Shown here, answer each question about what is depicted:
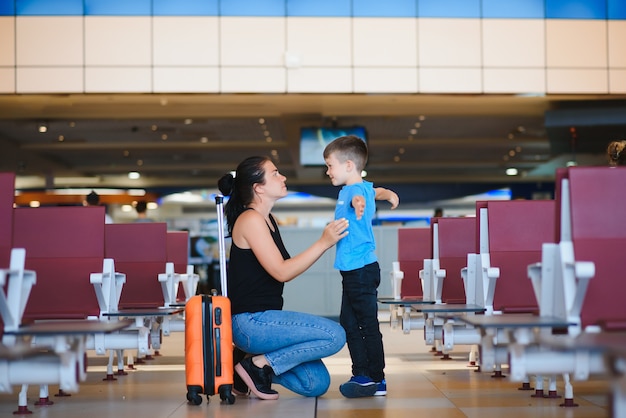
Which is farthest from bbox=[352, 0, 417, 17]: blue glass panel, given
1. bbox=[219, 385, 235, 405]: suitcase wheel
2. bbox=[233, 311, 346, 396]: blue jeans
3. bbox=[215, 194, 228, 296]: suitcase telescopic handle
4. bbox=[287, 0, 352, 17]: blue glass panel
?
bbox=[219, 385, 235, 405]: suitcase wheel

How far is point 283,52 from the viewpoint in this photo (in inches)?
667

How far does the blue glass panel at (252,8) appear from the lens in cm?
1705

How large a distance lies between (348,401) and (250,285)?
2.72ft

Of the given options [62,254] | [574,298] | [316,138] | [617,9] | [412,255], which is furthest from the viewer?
[316,138]

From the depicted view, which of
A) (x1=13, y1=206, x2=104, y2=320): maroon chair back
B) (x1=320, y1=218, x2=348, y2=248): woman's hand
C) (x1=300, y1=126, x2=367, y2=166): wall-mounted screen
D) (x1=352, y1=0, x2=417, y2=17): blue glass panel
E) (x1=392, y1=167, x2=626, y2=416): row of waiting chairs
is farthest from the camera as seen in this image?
(x1=300, y1=126, x2=367, y2=166): wall-mounted screen

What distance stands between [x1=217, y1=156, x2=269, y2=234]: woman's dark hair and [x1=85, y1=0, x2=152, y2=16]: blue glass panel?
12250 millimetres

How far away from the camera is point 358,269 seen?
5.16 metres

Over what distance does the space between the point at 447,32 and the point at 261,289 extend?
1283 cm

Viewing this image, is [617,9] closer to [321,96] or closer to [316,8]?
[316,8]

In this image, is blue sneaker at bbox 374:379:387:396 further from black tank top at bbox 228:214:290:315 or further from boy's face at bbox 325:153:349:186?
boy's face at bbox 325:153:349:186

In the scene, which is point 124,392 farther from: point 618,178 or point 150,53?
point 150,53

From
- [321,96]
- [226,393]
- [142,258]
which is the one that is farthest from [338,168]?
[321,96]

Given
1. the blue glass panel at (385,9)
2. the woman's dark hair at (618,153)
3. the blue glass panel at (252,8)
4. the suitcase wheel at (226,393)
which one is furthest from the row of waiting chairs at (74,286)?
the blue glass panel at (385,9)

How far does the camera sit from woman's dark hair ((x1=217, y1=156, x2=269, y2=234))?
210 inches
